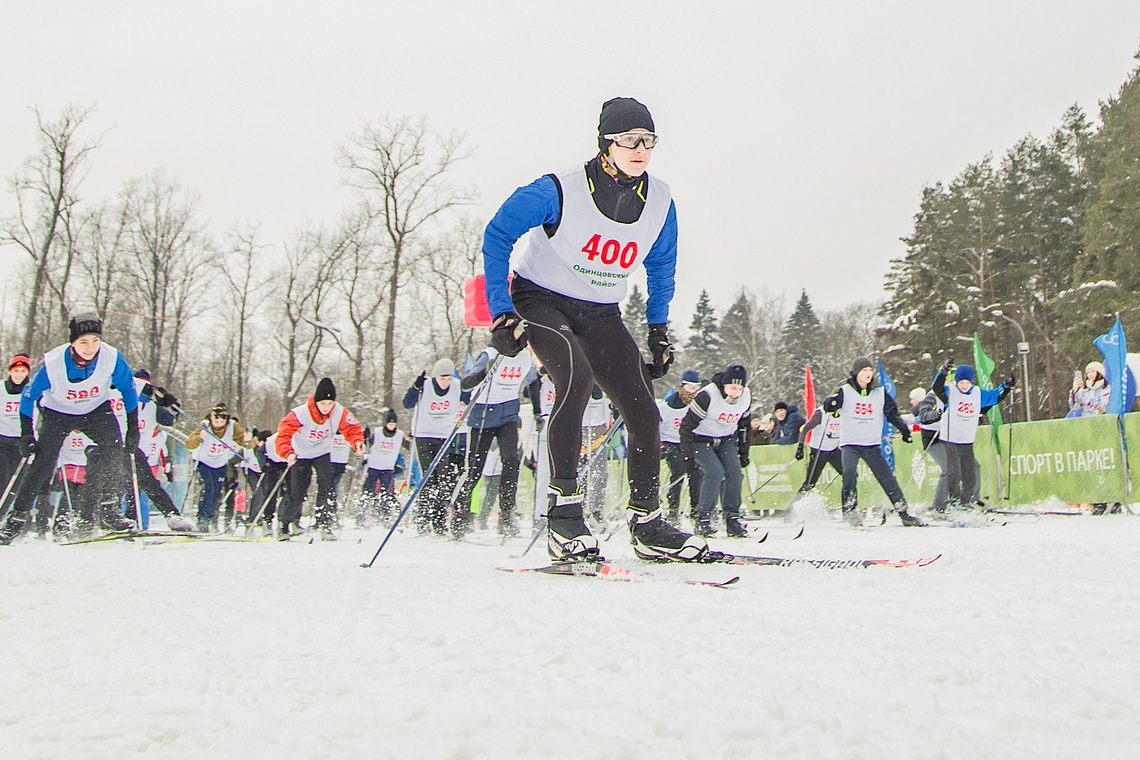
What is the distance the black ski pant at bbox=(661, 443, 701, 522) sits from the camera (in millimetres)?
8820

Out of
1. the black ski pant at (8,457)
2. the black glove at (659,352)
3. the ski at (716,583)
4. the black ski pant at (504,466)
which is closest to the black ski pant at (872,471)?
the black ski pant at (504,466)

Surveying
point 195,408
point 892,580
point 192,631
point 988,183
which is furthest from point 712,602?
point 988,183

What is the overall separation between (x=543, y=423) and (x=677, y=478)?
4.84 feet

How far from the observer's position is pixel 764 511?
16141mm

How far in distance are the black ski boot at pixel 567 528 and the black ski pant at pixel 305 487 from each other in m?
5.18

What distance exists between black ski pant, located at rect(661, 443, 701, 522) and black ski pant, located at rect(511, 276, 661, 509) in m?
4.68

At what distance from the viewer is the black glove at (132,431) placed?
7.23m

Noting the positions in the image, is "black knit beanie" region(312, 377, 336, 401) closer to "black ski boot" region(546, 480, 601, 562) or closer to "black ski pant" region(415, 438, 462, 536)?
"black ski pant" region(415, 438, 462, 536)

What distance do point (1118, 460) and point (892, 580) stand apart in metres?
9.06

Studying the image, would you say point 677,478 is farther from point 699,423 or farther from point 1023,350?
point 1023,350

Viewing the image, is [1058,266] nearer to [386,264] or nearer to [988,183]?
[988,183]

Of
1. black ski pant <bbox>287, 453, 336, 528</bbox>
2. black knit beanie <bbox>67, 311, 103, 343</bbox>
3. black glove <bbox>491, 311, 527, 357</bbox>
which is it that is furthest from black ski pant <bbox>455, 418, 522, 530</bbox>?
black glove <bbox>491, 311, 527, 357</bbox>

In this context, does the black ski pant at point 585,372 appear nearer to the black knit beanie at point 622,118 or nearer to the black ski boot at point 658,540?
the black ski boot at point 658,540

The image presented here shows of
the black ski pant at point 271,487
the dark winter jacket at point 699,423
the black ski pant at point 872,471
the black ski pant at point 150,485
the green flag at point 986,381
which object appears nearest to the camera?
the dark winter jacket at point 699,423
